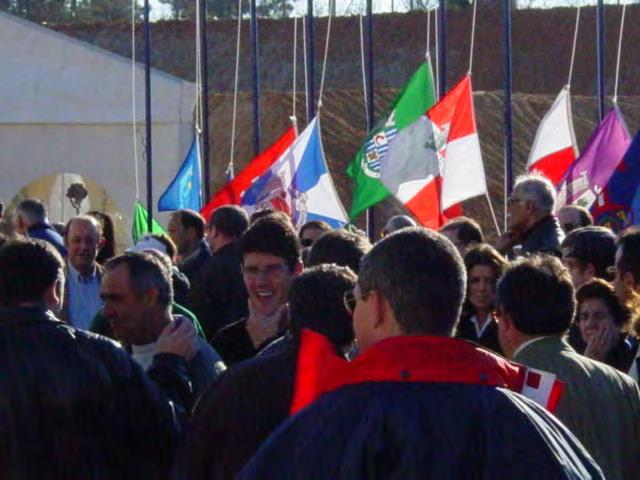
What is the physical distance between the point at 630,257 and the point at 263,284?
1337 millimetres

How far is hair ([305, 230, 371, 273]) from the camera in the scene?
5789 mm

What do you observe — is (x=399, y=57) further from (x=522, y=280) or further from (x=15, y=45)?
(x=522, y=280)

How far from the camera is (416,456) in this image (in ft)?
9.12

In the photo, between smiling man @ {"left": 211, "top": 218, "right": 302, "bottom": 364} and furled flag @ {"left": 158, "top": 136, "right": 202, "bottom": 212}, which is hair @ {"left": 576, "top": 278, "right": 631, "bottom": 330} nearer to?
smiling man @ {"left": 211, "top": 218, "right": 302, "bottom": 364}

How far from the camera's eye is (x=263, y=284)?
582 centimetres

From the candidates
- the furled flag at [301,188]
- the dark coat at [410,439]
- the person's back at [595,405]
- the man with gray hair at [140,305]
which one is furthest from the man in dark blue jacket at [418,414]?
the furled flag at [301,188]

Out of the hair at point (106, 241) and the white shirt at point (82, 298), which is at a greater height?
the hair at point (106, 241)

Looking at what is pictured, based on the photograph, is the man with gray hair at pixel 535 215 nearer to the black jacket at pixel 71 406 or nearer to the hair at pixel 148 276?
the hair at pixel 148 276

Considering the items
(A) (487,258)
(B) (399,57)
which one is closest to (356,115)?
(B) (399,57)

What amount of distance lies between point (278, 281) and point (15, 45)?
57.8ft

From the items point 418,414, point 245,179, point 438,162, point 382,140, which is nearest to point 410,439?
point 418,414

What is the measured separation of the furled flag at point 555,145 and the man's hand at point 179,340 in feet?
28.9

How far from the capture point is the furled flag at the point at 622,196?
1062cm

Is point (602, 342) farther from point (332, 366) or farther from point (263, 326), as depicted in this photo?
point (332, 366)
